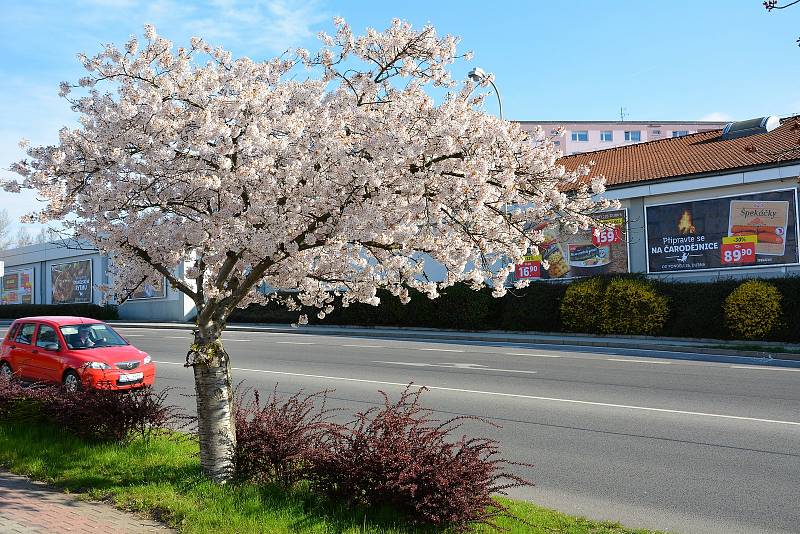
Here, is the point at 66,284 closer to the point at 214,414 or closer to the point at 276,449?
the point at 214,414

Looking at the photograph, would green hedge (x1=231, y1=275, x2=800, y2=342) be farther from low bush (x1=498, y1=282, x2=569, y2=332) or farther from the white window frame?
the white window frame

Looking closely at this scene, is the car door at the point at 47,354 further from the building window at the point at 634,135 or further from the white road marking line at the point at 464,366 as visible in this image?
the building window at the point at 634,135

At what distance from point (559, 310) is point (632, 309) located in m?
2.95

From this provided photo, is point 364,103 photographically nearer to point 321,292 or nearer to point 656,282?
point 321,292

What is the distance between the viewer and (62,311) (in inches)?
1927

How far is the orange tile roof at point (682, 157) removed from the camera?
2555 centimetres

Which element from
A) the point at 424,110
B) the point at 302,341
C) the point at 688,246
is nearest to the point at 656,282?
the point at 688,246

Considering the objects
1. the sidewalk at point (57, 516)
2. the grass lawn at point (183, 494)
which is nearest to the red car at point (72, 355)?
the grass lawn at point (183, 494)

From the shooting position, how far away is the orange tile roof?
83.8 feet

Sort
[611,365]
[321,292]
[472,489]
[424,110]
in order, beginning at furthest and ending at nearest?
[611,365] → [321,292] → [424,110] → [472,489]

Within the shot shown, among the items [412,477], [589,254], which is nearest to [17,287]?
[589,254]

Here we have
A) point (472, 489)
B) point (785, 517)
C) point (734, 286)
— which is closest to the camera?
point (472, 489)

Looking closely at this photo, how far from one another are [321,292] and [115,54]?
3.00m

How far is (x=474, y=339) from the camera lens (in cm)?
2556
